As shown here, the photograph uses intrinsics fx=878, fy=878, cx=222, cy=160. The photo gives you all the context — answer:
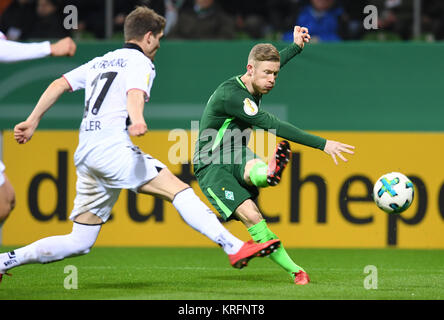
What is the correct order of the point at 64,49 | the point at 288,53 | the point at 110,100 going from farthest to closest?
the point at 288,53
the point at 110,100
the point at 64,49

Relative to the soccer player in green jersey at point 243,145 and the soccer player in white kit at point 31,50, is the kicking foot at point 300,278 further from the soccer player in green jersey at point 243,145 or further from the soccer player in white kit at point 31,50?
the soccer player in white kit at point 31,50

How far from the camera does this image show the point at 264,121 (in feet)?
23.6

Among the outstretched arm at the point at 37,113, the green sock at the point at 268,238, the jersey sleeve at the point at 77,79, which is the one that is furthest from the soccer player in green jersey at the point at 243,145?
the outstretched arm at the point at 37,113

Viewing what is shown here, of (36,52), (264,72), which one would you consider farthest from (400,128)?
(36,52)

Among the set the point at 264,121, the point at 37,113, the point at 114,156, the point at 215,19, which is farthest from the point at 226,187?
the point at 215,19

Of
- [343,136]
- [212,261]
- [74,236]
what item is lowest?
[212,261]

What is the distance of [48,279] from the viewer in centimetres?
762

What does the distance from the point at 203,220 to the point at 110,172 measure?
0.77 metres

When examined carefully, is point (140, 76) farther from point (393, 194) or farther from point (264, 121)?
point (393, 194)

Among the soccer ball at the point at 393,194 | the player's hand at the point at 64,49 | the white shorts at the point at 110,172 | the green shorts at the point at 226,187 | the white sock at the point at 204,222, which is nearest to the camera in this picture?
the player's hand at the point at 64,49

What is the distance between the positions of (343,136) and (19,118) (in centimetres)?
426

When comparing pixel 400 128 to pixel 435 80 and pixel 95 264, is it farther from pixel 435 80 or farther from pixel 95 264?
pixel 95 264

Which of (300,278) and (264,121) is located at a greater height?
(264,121)

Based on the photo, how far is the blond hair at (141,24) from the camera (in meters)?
6.59
